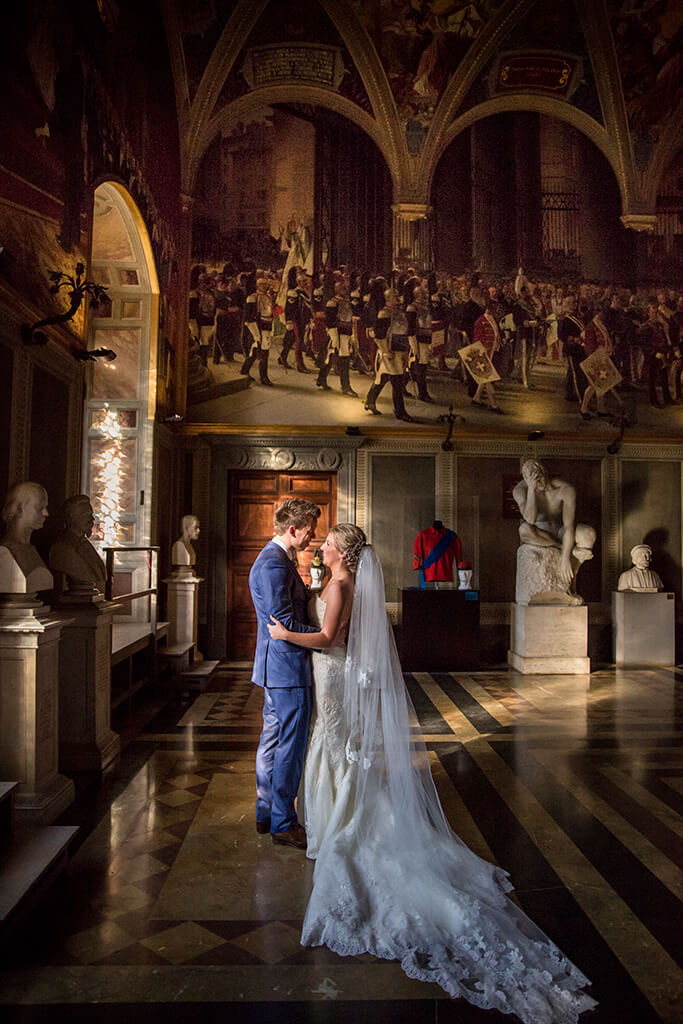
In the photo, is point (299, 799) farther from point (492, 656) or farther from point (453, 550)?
point (492, 656)

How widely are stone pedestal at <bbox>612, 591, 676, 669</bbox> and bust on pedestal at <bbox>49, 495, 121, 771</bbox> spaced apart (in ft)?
25.2

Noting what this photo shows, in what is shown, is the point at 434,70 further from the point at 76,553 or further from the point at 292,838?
the point at 292,838

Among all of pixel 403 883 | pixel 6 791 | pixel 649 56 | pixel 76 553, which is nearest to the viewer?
pixel 403 883

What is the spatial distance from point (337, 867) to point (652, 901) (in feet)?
4.63

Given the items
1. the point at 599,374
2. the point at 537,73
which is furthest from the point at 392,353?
the point at 537,73

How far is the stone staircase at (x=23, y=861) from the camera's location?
103 inches

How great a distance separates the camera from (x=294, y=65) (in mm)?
Result: 10250

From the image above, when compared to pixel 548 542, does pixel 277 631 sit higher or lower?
lower

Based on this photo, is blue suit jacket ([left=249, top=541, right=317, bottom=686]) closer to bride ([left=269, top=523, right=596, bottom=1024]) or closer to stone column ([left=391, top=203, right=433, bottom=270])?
bride ([left=269, top=523, right=596, bottom=1024])

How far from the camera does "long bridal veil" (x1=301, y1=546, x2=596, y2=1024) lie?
2311 millimetres

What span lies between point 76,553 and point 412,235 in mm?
7979

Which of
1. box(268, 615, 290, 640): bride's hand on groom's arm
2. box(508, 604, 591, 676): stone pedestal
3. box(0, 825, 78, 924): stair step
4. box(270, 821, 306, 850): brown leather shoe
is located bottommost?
box(270, 821, 306, 850): brown leather shoe

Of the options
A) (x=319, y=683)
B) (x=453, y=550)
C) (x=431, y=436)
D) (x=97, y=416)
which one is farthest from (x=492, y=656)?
(x=319, y=683)

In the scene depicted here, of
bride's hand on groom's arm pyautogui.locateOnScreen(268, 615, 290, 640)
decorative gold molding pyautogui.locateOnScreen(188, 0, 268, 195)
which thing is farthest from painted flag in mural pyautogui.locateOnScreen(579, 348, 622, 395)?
bride's hand on groom's arm pyautogui.locateOnScreen(268, 615, 290, 640)
